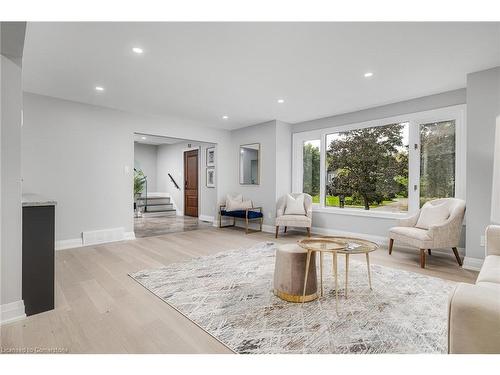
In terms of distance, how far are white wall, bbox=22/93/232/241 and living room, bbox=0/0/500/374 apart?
0.03m

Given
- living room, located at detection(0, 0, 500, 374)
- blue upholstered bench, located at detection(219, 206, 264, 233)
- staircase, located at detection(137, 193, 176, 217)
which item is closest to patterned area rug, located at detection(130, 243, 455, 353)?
living room, located at detection(0, 0, 500, 374)

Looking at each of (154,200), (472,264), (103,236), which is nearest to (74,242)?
(103,236)

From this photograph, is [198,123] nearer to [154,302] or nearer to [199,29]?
[199,29]

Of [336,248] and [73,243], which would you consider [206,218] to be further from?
[336,248]

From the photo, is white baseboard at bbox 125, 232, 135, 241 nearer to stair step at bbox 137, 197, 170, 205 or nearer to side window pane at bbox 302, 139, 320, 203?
side window pane at bbox 302, 139, 320, 203

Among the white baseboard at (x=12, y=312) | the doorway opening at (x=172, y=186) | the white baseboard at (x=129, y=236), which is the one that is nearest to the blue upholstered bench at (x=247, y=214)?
the doorway opening at (x=172, y=186)

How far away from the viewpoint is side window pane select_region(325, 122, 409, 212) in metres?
4.55

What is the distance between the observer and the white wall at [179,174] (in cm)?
734

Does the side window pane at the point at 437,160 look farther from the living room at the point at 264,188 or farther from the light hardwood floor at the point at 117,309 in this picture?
the light hardwood floor at the point at 117,309

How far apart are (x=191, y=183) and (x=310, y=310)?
650 centimetres

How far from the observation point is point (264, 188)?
591 cm

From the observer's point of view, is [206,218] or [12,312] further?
[206,218]

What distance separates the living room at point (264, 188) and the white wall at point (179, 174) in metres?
1.16
